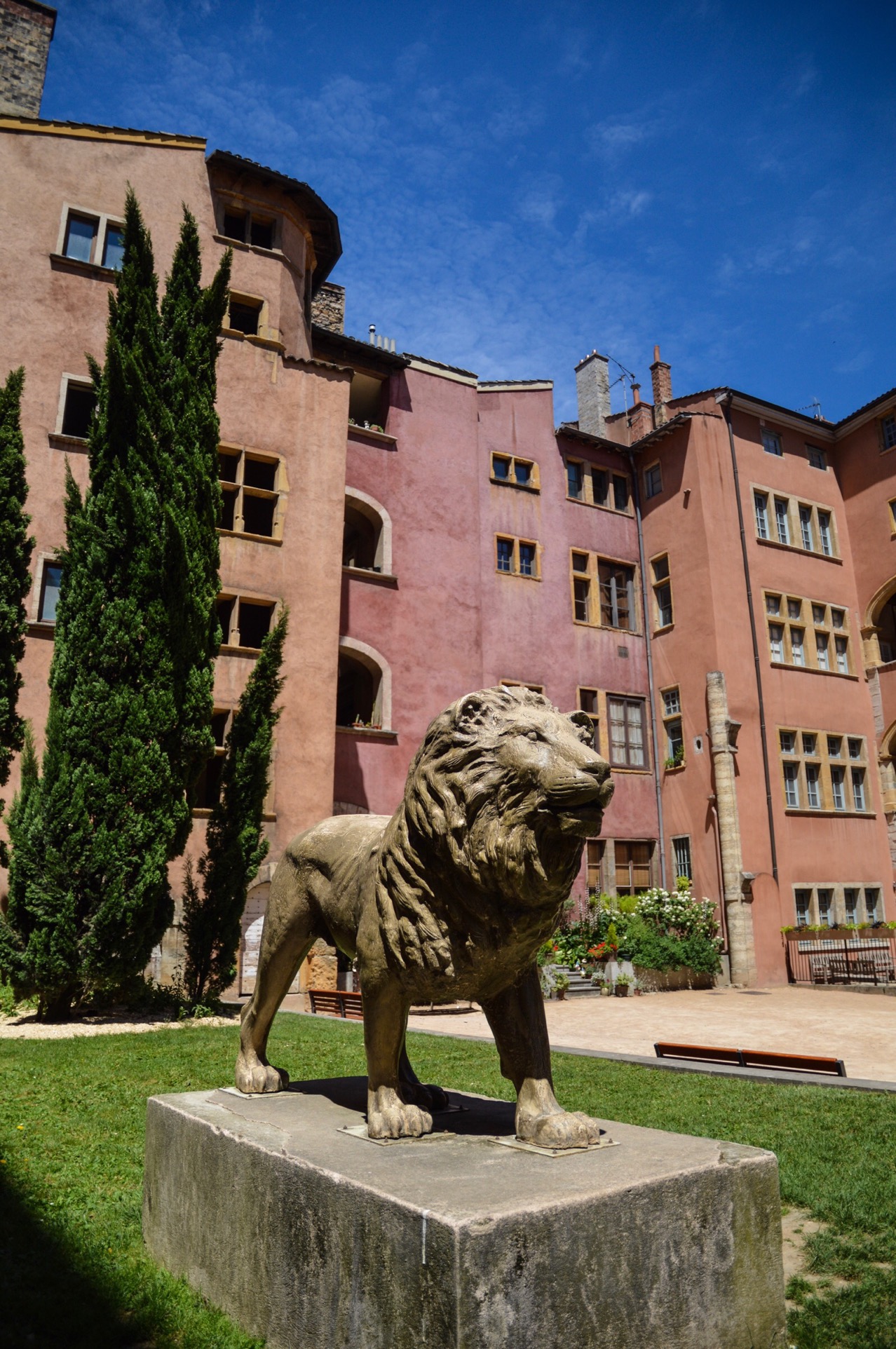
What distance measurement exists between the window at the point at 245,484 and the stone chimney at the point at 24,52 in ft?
32.7

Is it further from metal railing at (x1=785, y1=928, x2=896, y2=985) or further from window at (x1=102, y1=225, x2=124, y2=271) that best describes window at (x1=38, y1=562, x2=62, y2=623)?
metal railing at (x1=785, y1=928, x2=896, y2=985)

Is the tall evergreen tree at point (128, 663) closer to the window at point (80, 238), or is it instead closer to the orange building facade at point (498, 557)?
the orange building facade at point (498, 557)

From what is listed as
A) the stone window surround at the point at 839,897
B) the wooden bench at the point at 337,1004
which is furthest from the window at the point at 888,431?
the wooden bench at the point at 337,1004

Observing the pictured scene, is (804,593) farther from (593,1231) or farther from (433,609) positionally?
(593,1231)

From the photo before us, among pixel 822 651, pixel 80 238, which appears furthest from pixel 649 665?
pixel 80 238

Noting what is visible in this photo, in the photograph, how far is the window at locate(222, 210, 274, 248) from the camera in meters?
22.3

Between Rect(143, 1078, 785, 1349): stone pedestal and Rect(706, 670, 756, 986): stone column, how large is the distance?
2089 centimetres

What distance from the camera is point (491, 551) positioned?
1022 inches

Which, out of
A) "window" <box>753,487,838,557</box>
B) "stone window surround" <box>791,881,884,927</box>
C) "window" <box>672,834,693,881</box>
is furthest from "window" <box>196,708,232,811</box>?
"window" <box>753,487,838,557</box>

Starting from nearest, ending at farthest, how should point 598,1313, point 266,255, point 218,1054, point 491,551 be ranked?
point 598,1313, point 218,1054, point 266,255, point 491,551

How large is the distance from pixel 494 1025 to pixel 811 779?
2521cm

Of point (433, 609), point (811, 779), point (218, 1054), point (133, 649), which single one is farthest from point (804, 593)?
point (218, 1054)

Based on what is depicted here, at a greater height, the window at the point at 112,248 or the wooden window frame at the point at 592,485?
the window at the point at 112,248

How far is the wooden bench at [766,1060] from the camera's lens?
351 inches
